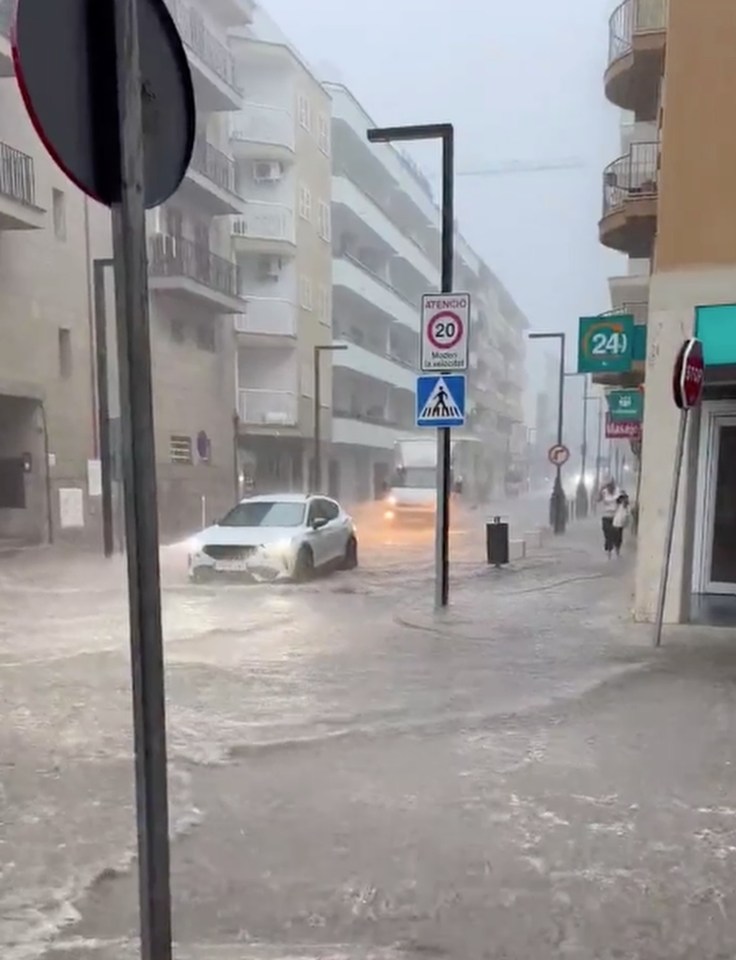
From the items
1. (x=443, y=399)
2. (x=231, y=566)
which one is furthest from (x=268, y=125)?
(x=443, y=399)

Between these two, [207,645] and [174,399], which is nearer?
[207,645]

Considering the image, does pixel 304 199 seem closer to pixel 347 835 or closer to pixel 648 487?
pixel 648 487

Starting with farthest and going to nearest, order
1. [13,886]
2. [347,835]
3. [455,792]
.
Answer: [455,792], [347,835], [13,886]

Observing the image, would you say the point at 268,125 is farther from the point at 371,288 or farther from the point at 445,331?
the point at 445,331

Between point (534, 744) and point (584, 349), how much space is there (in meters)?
7.43

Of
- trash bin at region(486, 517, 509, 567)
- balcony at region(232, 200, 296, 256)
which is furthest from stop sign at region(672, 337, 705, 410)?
balcony at region(232, 200, 296, 256)

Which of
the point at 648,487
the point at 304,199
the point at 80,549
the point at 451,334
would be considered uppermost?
the point at 304,199

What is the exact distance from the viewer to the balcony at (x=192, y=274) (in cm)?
2308

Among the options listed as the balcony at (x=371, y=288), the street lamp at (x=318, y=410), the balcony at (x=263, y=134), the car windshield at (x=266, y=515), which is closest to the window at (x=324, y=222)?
the balcony at (x=371, y=288)

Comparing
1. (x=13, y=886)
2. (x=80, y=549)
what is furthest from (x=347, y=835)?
(x=80, y=549)

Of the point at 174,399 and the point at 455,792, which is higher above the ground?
the point at 174,399

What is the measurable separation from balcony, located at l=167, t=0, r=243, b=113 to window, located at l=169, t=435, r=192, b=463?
8851 mm

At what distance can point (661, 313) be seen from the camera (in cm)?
837

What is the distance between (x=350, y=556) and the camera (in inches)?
599
